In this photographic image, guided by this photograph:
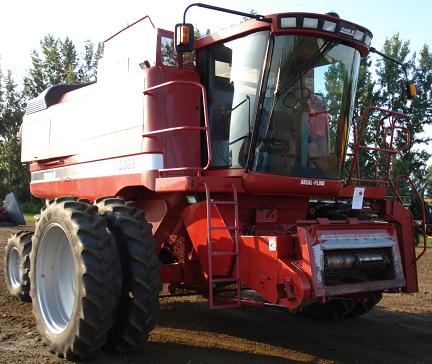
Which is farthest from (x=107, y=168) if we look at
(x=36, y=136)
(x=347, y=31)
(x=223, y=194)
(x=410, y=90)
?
(x=410, y=90)

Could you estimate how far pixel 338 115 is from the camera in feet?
18.6

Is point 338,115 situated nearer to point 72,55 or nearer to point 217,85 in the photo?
point 217,85

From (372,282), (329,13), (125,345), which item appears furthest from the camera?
(329,13)

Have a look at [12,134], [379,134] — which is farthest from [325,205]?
[12,134]

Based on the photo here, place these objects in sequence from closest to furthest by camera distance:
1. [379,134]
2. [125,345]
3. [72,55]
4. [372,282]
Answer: [125,345] < [372,282] < [379,134] < [72,55]

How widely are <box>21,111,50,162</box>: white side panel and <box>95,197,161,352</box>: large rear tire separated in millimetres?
3458

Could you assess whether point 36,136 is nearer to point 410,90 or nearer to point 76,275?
point 76,275

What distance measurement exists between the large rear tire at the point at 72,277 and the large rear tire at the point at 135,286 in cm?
12

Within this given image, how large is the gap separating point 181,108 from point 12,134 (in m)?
37.4

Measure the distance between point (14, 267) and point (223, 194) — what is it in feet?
13.0

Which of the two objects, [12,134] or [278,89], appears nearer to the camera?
[278,89]

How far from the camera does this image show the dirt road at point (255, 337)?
4.82 metres

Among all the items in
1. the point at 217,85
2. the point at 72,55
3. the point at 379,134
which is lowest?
the point at 379,134

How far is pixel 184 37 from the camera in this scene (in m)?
4.72
